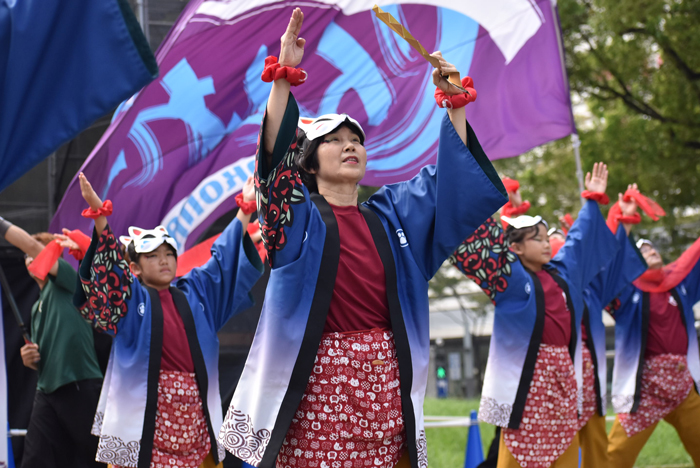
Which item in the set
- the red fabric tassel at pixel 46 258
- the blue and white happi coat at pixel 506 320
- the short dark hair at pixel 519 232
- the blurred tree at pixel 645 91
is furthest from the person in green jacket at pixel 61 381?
the blurred tree at pixel 645 91

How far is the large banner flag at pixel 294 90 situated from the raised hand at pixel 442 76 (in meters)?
2.91

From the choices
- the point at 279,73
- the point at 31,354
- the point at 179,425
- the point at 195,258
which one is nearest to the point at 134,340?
the point at 179,425

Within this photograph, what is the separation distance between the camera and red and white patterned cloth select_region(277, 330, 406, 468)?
217cm

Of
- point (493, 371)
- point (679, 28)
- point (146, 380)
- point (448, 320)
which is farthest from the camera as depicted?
point (448, 320)

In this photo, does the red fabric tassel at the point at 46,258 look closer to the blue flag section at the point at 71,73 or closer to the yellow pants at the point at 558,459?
→ the blue flag section at the point at 71,73

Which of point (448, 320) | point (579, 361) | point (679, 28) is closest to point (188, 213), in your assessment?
point (579, 361)

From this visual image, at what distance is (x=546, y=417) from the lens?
406cm

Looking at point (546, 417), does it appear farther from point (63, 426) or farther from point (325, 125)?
point (63, 426)

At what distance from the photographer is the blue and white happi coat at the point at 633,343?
5.62m

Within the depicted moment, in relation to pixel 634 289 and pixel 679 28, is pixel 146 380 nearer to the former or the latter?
pixel 634 289

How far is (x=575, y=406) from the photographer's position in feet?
13.9

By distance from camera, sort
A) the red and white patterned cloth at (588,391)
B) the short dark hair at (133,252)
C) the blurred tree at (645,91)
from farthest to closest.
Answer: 1. the blurred tree at (645,91)
2. the red and white patterned cloth at (588,391)
3. the short dark hair at (133,252)

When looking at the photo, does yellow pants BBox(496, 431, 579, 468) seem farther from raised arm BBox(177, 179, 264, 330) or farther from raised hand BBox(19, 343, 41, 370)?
raised hand BBox(19, 343, 41, 370)

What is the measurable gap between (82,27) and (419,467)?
1594 mm
